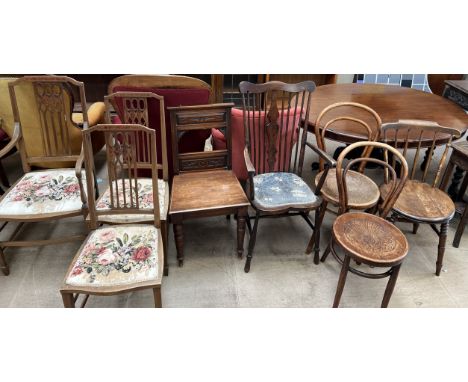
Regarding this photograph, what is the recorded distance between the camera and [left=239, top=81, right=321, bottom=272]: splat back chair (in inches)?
83.6

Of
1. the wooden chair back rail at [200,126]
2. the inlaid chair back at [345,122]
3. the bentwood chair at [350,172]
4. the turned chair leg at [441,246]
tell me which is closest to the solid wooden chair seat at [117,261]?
the wooden chair back rail at [200,126]

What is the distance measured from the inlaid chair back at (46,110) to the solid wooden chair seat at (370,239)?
1.66m

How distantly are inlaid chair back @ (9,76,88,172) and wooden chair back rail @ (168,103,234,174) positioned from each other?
59 cm

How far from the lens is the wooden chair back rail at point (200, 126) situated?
7.33 ft

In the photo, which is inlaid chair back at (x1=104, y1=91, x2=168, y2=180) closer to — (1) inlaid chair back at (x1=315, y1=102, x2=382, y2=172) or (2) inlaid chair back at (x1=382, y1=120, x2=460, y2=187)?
(1) inlaid chair back at (x1=315, y1=102, x2=382, y2=172)

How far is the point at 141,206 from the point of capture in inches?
80.5

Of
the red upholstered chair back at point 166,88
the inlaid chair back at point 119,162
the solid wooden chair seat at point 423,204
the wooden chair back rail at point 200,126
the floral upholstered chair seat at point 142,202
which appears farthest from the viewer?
the red upholstered chair back at point 166,88

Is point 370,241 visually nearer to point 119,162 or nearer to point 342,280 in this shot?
point 342,280

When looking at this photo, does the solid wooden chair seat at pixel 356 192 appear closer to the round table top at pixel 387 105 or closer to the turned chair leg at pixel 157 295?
the round table top at pixel 387 105

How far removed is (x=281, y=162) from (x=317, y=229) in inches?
25.3

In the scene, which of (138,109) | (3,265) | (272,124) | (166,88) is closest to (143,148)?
(138,109)

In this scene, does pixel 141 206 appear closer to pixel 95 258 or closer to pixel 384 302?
pixel 95 258

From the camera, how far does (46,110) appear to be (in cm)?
223

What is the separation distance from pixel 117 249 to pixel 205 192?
0.67 meters
